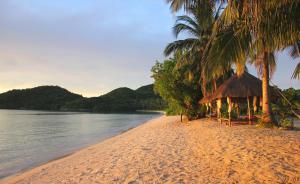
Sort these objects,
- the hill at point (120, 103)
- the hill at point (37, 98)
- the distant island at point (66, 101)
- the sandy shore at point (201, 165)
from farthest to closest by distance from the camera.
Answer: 1. the hill at point (120, 103)
2. the distant island at point (66, 101)
3. the hill at point (37, 98)
4. the sandy shore at point (201, 165)

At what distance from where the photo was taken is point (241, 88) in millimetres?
16281

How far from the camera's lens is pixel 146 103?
12119 cm

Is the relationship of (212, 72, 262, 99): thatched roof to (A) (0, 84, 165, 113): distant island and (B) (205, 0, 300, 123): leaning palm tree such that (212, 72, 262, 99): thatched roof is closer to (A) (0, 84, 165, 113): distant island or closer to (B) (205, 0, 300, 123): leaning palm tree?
(B) (205, 0, 300, 123): leaning palm tree

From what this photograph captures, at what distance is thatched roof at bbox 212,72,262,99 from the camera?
52.8 feet

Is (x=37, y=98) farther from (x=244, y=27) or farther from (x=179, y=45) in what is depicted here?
(x=244, y=27)

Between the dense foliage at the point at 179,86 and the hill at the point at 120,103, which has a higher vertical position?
the hill at the point at 120,103

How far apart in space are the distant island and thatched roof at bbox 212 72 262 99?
96.1 metres

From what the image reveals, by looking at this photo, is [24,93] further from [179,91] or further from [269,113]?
[269,113]

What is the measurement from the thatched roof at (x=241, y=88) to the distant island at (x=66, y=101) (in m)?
96.1

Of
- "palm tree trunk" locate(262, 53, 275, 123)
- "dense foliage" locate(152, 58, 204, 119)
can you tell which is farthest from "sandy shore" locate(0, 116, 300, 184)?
"dense foliage" locate(152, 58, 204, 119)

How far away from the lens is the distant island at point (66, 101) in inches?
4582

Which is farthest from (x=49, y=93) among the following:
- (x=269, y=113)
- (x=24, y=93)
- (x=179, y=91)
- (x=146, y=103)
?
(x=269, y=113)

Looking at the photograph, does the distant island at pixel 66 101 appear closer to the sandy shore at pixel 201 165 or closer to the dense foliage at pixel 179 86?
the dense foliage at pixel 179 86

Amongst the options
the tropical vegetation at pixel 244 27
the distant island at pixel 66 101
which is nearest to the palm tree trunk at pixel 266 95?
the tropical vegetation at pixel 244 27
